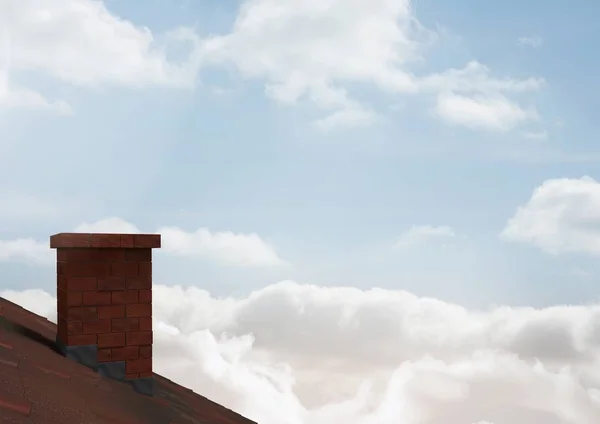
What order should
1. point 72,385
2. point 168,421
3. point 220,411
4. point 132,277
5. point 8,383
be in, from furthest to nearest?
point 220,411 → point 132,277 → point 168,421 → point 72,385 → point 8,383

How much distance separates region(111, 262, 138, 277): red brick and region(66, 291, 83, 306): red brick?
300 mm

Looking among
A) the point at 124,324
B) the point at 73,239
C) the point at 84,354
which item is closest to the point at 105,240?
the point at 73,239

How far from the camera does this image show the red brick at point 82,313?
15.0 feet

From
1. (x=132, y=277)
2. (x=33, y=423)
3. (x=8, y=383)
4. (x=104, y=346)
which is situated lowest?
(x=33, y=423)

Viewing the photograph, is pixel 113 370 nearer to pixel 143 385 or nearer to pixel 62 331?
pixel 143 385

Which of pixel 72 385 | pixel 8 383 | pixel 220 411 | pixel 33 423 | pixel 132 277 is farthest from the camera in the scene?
pixel 220 411


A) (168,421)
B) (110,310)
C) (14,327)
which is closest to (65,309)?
(110,310)

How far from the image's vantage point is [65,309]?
4641 mm

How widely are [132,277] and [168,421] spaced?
45.4 inches

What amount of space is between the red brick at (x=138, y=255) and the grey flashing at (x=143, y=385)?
99 cm

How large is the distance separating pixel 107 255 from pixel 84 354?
806mm

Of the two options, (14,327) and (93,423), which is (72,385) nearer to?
(93,423)

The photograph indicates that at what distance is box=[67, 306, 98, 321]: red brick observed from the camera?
15.0 feet

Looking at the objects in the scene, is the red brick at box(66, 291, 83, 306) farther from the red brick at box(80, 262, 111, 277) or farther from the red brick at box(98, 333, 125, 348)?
the red brick at box(98, 333, 125, 348)
